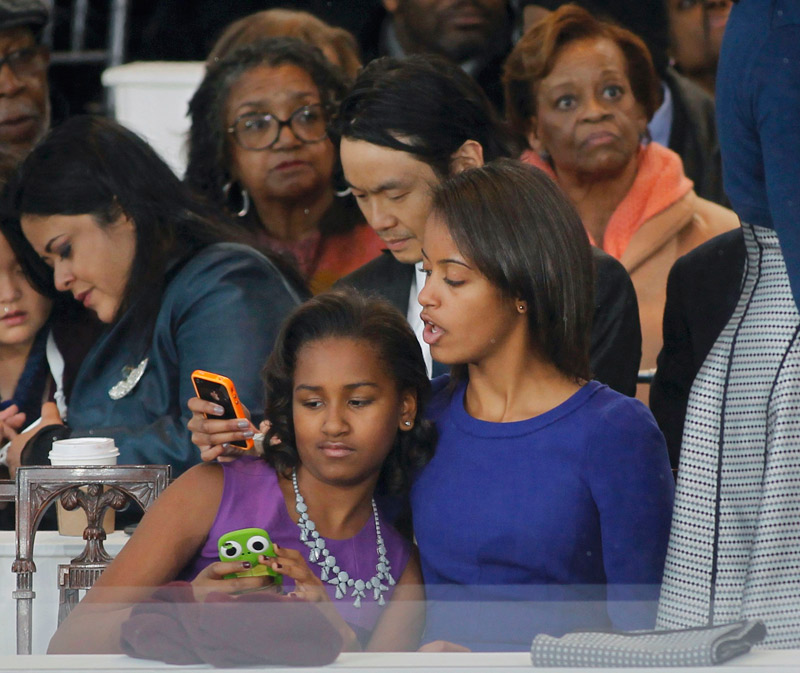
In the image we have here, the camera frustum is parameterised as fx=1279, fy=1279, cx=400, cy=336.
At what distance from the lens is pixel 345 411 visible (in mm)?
1553

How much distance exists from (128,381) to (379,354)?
0.67m

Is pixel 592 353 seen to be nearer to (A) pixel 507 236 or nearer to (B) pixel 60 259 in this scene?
(A) pixel 507 236

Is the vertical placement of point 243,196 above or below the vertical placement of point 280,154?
below

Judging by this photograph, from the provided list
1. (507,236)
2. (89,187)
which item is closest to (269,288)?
(89,187)

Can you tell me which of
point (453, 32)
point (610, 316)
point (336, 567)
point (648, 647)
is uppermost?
point (453, 32)

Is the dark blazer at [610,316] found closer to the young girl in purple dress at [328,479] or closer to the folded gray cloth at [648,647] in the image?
the young girl in purple dress at [328,479]

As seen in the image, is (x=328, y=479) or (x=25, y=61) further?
(x=25, y=61)

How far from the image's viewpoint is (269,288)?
2.18 meters

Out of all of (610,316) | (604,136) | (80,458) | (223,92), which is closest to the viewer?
(80,458)

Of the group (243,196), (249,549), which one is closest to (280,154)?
(243,196)

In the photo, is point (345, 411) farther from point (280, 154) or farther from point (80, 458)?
point (280, 154)

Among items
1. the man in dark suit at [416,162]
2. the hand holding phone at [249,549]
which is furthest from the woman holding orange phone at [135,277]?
the hand holding phone at [249,549]

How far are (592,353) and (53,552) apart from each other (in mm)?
854

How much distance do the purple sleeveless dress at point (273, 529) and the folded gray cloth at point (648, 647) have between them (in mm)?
406
